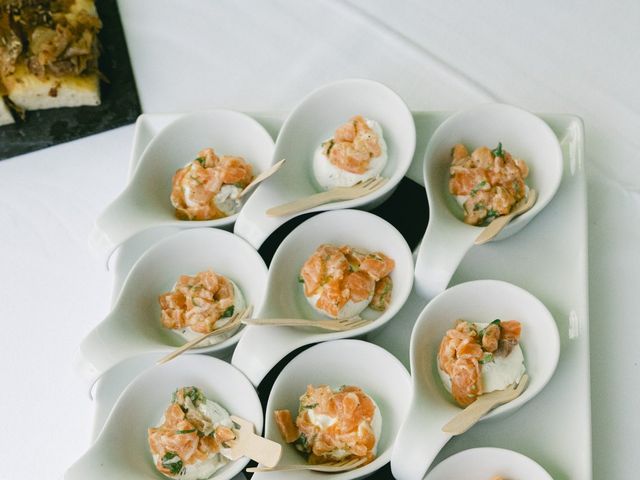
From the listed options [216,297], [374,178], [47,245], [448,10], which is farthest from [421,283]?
[47,245]

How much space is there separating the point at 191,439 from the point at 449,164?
0.78 metres

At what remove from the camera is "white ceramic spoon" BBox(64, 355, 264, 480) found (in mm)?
1532

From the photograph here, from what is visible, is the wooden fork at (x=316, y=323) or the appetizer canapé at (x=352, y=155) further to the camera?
the appetizer canapé at (x=352, y=155)

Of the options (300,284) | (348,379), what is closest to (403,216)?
(300,284)

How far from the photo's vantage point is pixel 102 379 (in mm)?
1673

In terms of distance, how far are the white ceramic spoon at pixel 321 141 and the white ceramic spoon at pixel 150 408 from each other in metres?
0.28

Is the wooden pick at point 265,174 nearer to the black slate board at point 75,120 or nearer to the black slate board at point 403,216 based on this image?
the black slate board at point 403,216

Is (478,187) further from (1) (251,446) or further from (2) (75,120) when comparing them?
(2) (75,120)

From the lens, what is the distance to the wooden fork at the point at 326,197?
1.68 meters

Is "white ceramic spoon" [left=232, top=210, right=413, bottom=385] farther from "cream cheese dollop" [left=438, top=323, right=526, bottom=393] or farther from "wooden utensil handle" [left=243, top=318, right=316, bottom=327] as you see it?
"cream cheese dollop" [left=438, top=323, right=526, bottom=393]

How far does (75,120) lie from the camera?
2.06 metres

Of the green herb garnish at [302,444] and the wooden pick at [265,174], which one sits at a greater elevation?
the wooden pick at [265,174]

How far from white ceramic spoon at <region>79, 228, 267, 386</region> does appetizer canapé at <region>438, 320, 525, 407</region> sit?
0.39 meters

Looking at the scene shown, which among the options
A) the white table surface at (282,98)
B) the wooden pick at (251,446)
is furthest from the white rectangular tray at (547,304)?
the wooden pick at (251,446)
